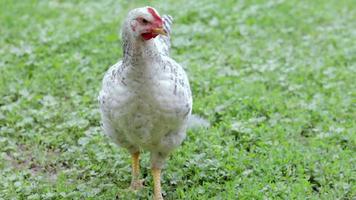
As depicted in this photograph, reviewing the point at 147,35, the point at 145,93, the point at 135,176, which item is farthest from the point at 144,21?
the point at 135,176

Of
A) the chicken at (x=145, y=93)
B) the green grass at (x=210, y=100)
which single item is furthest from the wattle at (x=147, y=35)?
the green grass at (x=210, y=100)

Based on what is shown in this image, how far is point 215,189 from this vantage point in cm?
506

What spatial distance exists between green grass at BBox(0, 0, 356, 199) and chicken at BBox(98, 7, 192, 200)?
58cm

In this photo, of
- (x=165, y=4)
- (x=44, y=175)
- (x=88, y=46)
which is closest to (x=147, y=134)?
(x=44, y=175)

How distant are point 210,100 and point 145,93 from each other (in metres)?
2.11

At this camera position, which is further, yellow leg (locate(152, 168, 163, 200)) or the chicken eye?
yellow leg (locate(152, 168, 163, 200))

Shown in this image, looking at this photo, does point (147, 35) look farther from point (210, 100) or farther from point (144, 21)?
point (210, 100)

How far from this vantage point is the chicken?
4355mm

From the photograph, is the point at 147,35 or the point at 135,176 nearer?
the point at 147,35

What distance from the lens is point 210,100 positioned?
6.46 metres

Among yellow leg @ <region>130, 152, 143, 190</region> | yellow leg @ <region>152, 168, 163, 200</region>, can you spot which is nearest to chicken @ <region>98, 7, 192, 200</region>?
yellow leg @ <region>152, 168, 163, 200</region>

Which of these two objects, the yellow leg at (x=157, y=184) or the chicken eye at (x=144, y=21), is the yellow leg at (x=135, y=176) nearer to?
the yellow leg at (x=157, y=184)

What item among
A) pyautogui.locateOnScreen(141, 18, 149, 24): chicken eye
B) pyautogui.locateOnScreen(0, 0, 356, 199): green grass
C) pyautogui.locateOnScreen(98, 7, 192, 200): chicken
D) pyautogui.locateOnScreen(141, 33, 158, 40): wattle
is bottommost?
pyautogui.locateOnScreen(0, 0, 356, 199): green grass

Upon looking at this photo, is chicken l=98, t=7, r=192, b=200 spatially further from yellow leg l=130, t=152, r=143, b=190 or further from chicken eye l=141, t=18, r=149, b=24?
yellow leg l=130, t=152, r=143, b=190
